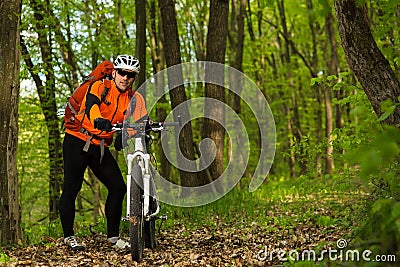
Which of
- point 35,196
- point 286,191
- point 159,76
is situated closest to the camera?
point 286,191

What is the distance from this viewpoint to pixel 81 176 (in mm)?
7180

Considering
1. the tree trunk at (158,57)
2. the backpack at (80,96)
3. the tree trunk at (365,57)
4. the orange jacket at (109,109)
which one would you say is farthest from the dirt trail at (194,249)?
the tree trunk at (158,57)

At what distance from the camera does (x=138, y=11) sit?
12023 mm

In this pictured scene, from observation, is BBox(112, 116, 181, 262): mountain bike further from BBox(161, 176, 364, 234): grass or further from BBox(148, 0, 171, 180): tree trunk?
BBox(148, 0, 171, 180): tree trunk

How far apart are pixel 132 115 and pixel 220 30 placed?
5.21 m

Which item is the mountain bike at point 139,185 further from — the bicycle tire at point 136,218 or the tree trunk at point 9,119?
the tree trunk at point 9,119

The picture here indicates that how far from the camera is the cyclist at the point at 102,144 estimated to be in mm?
6797

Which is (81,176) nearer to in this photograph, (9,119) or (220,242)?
(9,119)

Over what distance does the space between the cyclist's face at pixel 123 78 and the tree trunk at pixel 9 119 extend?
1.65 m

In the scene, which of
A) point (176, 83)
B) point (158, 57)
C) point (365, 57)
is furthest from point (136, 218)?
point (158, 57)

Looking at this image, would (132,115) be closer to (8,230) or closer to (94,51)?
(8,230)

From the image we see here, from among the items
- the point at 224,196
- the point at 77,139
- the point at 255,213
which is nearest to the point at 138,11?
the point at 224,196

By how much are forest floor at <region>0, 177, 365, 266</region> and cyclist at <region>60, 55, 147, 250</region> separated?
395 mm

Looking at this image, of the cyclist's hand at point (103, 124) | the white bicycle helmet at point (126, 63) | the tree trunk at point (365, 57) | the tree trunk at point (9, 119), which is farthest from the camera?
the tree trunk at point (9, 119)
